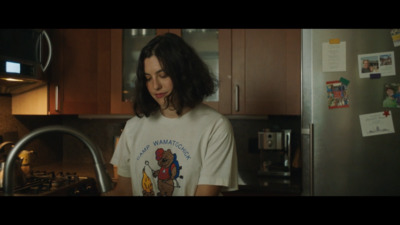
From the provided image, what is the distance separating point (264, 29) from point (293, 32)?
181 mm

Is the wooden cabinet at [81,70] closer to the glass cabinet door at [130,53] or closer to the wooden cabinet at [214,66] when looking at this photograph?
the wooden cabinet at [214,66]

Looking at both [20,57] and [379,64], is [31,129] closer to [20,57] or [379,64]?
[20,57]

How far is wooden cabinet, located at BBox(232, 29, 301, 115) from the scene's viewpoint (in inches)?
77.9

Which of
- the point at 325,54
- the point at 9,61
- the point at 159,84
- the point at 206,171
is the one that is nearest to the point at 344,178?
the point at 325,54

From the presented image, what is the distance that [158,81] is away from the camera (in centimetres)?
114

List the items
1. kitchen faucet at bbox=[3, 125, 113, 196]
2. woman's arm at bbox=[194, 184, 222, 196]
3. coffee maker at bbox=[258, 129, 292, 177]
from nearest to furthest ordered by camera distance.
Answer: kitchen faucet at bbox=[3, 125, 113, 196], woman's arm at bbox=[194, 184, 222, 196], coffee maker at bbox=[258, 129, 292, 177]

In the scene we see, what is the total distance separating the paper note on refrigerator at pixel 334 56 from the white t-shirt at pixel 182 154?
0.86 metres

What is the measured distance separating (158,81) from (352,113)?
3.66 feet

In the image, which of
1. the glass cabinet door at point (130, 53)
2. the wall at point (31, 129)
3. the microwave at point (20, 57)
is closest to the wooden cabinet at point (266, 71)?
the glass cabinet door at point (130, 53)

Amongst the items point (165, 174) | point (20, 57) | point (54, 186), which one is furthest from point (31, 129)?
point (165, 174)

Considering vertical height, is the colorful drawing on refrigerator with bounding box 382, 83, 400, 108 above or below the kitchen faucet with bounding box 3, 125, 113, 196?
above

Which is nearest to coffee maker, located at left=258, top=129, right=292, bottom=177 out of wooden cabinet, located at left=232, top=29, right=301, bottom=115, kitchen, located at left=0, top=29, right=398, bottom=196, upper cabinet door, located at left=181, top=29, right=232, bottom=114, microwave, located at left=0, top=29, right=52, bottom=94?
kitchen, located at left=0, top=29, right=398, bottom=196

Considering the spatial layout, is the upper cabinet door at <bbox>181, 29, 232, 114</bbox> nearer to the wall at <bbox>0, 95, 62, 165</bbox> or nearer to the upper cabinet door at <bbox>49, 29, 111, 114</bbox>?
the upper cabinet door at <bbox>49, 29, 111, 114</bbox>

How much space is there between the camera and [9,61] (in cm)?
161
